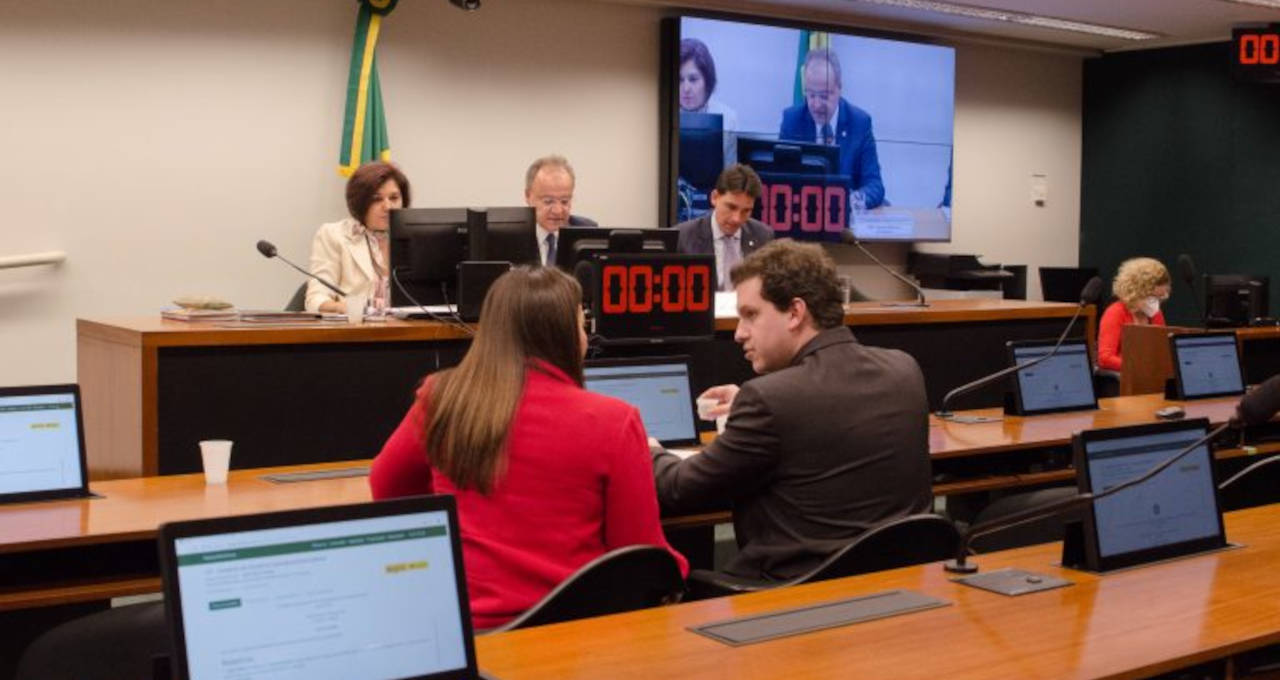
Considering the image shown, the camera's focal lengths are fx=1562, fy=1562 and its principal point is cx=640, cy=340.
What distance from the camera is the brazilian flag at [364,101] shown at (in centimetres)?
798

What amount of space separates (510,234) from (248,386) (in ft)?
3.56

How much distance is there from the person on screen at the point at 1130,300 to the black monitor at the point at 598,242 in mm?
3301

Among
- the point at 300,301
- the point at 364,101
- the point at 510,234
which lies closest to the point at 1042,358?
the point at 510,234

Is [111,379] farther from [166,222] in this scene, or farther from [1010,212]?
[1010,212]

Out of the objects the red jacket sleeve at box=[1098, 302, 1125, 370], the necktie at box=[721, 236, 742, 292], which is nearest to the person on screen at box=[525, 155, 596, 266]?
the necktie at box=[721, 236, 742, 292]

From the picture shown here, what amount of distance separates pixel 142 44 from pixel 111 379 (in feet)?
9.56

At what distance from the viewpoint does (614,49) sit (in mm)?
9328

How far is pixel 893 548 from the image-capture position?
129 inches

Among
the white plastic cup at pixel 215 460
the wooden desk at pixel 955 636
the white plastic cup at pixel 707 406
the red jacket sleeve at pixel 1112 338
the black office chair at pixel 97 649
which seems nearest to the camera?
the wooden desk at pixel 955 636

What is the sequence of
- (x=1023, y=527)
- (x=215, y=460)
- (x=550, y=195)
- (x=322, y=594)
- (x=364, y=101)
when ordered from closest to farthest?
1. (x=322, y=594)
2. (x=215, y=460)
3. (x=1023, y=527)
4. (x=550, y=195)
5. (x=364, y=101)

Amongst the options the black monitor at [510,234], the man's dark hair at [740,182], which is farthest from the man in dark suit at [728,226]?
the black monitor at [510,234]

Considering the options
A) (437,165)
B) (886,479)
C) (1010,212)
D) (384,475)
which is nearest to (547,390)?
(384,475)

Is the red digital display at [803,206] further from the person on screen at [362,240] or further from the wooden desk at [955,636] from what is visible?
the wooden desk at [955,636]

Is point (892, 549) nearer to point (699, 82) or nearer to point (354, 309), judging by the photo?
point (354, 309)
